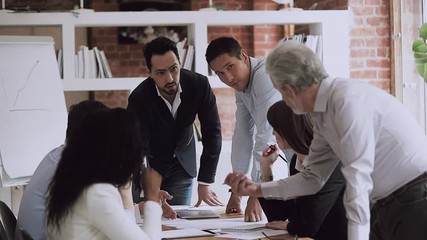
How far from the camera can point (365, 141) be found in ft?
6.67

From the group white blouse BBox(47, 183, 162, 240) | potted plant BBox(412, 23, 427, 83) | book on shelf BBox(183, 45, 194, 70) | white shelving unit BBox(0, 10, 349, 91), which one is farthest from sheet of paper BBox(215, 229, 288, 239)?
book on shelf BBox(183, 45, 194, 70)

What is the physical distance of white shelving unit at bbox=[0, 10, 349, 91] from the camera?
489 cm

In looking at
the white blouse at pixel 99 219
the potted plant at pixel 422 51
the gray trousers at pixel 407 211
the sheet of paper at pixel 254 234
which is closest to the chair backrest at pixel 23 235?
the white blouse at pixel 99 219

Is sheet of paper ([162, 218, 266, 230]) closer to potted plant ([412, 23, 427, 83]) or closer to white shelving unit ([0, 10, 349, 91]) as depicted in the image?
potted plant ([412, 23, 427, 83])

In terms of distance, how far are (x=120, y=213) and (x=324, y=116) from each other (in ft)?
2.42

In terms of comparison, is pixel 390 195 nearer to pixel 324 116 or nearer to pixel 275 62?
pixel 324 116

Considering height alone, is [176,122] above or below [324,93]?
below

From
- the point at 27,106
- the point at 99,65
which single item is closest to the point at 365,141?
the point at 27,106

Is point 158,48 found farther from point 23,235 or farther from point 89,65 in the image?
point 23,235

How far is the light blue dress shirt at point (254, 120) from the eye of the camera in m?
3.38

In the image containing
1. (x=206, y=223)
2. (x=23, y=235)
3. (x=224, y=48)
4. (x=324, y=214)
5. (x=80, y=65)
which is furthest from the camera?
(x=80, y=65)

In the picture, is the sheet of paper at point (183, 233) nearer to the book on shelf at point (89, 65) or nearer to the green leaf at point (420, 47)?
the green leaf at point (420, 47)

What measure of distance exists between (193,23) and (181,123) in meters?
1.40

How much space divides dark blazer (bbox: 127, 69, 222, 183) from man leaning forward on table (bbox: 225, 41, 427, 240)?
158 centimetres
